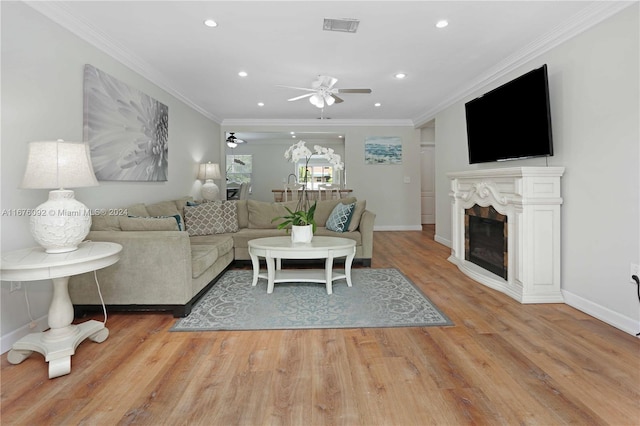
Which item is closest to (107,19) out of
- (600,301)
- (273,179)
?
(600,301)

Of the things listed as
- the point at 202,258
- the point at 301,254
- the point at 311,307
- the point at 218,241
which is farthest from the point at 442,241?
the point at 202,258

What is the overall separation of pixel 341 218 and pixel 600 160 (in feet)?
8.70

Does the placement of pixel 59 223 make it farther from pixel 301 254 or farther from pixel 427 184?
pixel 427 184

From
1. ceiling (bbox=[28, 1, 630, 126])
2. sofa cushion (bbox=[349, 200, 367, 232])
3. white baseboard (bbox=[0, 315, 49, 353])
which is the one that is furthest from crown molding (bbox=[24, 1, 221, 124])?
sofa cushion (bbox=[349, 200, 367, 232])

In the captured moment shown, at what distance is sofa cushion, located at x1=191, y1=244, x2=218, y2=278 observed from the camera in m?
2.77

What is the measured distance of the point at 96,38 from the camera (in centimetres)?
288

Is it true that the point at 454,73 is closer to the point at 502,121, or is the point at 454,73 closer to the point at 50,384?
the point at 502,121

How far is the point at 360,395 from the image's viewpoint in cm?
162

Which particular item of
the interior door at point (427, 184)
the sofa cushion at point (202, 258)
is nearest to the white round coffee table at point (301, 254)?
the sofa cushion at point (202, 258)

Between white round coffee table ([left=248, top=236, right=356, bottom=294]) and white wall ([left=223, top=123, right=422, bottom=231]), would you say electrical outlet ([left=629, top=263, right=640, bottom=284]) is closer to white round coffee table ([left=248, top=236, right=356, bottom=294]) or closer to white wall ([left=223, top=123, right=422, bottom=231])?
white round coffee table ([left=248, top=236, right=356, bottom=294])

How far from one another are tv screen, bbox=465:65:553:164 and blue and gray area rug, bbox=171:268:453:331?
1.75 m

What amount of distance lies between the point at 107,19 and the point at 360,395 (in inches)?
130

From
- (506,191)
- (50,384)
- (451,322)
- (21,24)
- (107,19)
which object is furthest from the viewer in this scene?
(506,191)

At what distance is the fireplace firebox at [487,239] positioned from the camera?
10.8 feet
